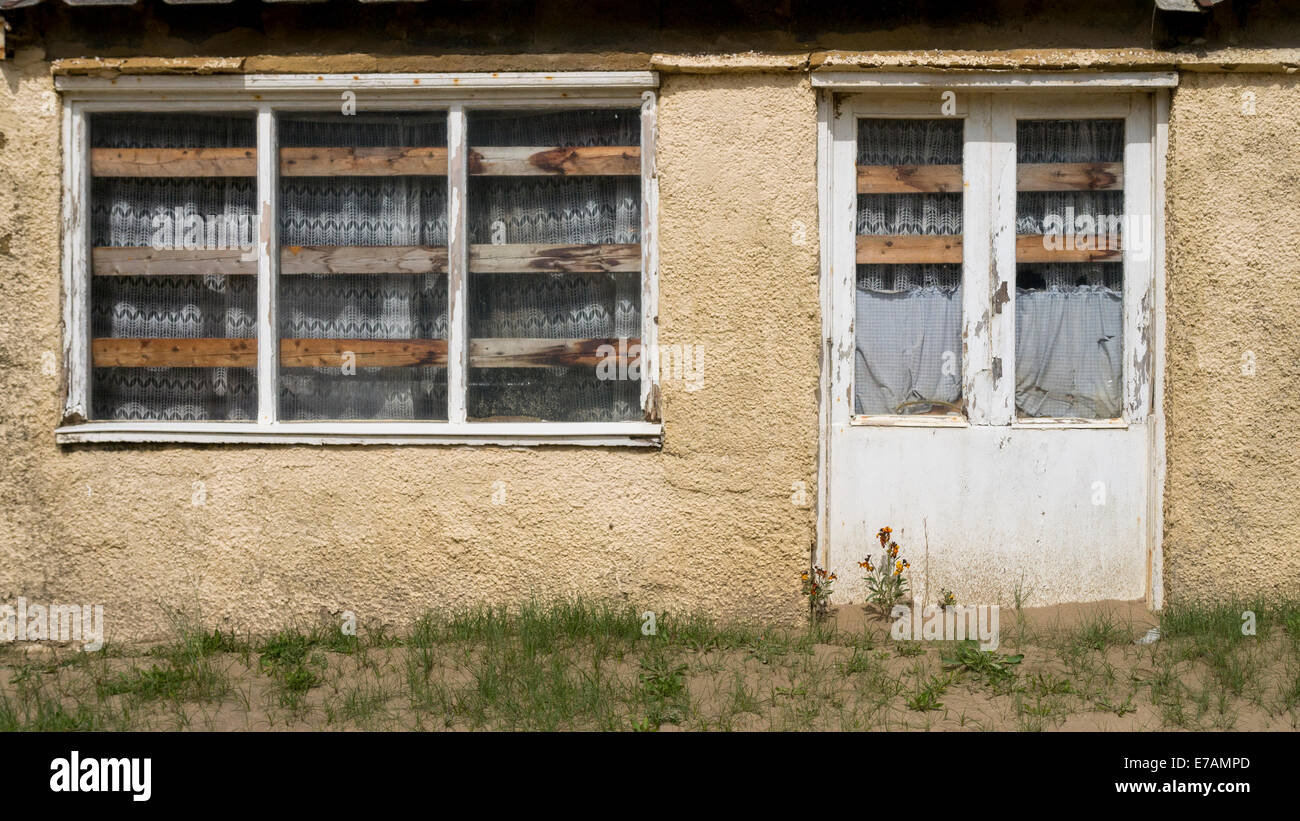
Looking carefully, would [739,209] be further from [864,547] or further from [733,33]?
[864,547]

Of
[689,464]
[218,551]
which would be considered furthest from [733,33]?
[218,551]

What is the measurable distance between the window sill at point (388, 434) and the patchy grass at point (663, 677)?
2.54 ft

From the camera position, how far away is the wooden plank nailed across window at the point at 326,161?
5105mm

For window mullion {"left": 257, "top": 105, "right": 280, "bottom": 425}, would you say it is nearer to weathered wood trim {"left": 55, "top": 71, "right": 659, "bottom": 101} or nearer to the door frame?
weathered wood trim {"left": 55, "top": 71, "right": 659, "bottom": 101}

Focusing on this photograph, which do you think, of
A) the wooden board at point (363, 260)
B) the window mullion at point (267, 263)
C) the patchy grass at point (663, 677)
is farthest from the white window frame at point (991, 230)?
the window mullion at point (267, 263)

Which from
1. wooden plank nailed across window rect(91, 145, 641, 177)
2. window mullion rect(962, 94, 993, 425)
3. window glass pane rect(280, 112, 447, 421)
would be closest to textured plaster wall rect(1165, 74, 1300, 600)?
window mullion rect(962, 94, 993, 425)

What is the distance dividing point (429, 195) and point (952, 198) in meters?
2.52

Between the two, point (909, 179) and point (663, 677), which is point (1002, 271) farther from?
point (663, 677)

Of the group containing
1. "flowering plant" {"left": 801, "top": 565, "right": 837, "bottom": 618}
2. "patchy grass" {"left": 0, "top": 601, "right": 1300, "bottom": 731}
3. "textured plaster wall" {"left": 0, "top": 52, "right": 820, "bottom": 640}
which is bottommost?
"patchy grass" {"left": 0, "top": 601, "right": 1300, "bottom": 731}

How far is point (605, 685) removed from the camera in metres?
4.34

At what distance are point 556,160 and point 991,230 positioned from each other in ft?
6.88

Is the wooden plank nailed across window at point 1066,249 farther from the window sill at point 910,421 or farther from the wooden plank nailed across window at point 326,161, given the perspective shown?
the wooden plank nailed across window at point 326,161

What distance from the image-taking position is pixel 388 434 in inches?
196

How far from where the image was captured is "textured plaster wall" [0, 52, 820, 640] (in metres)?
4.92
